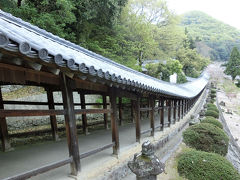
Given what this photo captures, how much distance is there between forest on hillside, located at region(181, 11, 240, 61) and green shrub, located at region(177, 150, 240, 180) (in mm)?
56989

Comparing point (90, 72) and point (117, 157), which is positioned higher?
point (90, 72)

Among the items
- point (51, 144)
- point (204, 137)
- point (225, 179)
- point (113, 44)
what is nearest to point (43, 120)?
point (51, 144)

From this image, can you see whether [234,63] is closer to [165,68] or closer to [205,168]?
[165,68]

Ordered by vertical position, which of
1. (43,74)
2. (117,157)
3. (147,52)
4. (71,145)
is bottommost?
(117,157)

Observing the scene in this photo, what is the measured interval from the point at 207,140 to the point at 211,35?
4358 inches

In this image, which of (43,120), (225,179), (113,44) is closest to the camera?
(225,179)

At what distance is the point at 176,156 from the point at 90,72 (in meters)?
5.78

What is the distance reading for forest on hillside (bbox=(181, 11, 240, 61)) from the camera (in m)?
78.1

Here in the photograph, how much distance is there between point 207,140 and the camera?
661cm

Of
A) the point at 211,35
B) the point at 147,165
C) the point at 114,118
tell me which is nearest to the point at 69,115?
the point at 114,118

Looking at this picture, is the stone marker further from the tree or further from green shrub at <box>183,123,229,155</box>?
the tree

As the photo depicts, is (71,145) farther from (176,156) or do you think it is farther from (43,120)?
(43,120)

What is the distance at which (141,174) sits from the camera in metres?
2.86

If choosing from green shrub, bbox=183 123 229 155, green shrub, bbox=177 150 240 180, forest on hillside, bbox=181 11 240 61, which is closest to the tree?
forest on hillside, bbox=181 11 240 61
